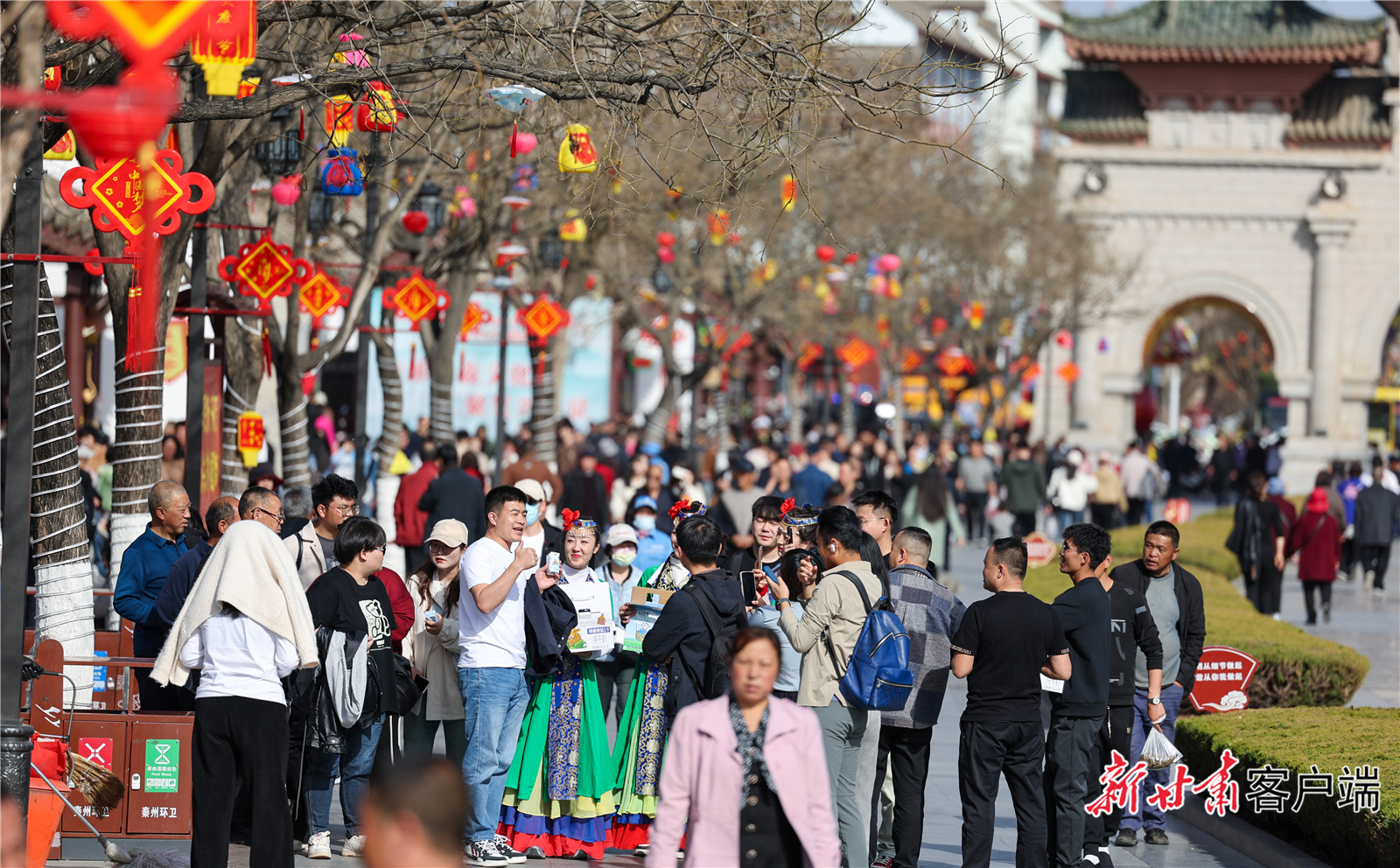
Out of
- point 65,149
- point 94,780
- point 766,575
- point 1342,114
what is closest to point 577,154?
point 65,149

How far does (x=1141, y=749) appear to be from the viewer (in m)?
9.29

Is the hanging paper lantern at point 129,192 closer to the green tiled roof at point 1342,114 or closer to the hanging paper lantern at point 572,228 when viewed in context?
the hanging paper lantern at point 572,228

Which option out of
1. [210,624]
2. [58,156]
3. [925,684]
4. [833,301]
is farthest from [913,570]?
[833,301]

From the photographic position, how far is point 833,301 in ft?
122

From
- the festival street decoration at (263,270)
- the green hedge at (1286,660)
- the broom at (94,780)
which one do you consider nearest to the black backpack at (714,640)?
the broom at (94,780)

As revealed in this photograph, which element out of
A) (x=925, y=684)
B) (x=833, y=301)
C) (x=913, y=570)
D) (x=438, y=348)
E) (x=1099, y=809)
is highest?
(x=833, y=301)

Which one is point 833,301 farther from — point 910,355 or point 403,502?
point 403,502

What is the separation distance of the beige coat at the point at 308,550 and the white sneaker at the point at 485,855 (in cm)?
210

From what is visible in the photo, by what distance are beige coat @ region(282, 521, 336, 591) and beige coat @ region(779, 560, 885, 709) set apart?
330 centimetres

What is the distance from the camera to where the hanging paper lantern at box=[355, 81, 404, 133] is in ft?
27.5

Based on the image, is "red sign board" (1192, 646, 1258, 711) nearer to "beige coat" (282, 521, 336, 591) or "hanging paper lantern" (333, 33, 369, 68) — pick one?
"beige coat" (282, 521, 336, 591)

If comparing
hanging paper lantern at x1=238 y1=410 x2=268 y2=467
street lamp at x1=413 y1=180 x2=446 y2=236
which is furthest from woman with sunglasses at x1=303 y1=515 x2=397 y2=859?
street lamp at x1=413 y1=180 x2=446 y2=236

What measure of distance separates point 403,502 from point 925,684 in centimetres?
896

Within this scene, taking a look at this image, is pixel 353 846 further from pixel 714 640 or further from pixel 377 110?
pixel 377 110
